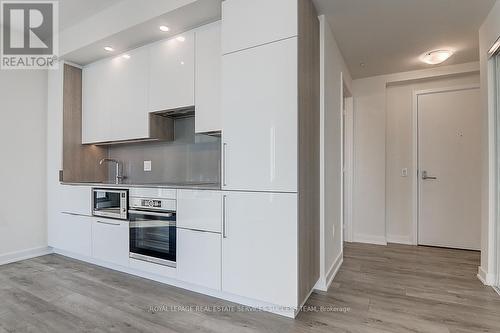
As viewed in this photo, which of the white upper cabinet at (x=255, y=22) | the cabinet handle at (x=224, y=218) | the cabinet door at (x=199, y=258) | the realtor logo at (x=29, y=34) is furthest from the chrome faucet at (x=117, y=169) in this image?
the white upper cabinet at (x=255, y=22)

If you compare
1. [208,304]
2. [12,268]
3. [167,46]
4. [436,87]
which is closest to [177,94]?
[167,46]

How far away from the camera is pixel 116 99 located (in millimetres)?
3283

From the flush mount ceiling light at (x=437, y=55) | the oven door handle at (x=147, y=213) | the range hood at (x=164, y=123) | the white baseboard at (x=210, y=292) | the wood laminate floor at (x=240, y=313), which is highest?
the flush mount ceiling light at (x=437, y=55)

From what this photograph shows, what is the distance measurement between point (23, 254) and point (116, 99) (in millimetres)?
2217

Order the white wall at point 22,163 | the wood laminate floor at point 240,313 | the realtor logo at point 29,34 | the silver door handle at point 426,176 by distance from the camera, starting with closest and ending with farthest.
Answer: the wood laminate floor at point 240,313
the realtor logo at point 29,34
the white wall at point 22,163
the silver door handle at point 426,176

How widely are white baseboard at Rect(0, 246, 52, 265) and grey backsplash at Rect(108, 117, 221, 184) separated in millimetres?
1354

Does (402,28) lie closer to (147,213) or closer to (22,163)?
(147,213)

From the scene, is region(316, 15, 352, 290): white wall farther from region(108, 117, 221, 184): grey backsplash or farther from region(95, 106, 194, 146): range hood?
region(95, 106, 194, 146): range hood

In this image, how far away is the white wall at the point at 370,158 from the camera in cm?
390

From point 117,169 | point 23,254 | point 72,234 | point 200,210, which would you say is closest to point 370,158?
point 200,210

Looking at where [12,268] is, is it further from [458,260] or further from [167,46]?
[458,260]

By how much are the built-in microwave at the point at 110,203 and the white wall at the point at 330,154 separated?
6.43ft

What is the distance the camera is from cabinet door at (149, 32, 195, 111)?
8.96 feet

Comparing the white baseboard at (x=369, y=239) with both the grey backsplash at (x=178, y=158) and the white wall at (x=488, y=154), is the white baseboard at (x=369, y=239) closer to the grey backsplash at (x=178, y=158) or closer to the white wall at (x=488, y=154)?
the white wall at (x=488, y=154)
